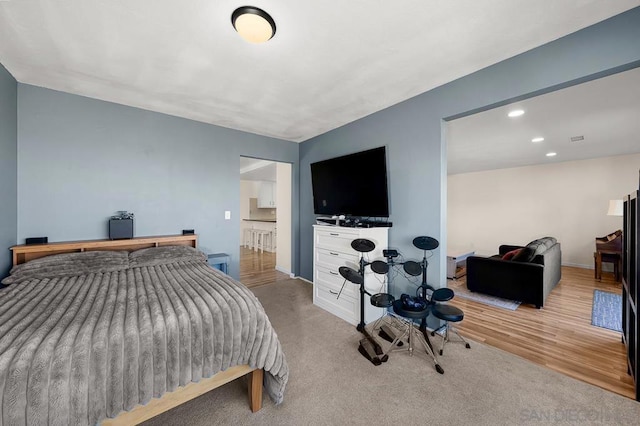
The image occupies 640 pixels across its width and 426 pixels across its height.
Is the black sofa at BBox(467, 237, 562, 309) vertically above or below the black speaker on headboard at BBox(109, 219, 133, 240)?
below

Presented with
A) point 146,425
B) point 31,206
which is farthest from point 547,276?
point 31,206

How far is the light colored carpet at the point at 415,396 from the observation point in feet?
4.96

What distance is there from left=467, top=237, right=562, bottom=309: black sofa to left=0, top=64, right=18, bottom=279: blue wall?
5605 mm

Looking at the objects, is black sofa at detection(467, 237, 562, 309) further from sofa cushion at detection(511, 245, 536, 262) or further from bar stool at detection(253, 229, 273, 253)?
bar stool at detection(253, 229, 273, 253)

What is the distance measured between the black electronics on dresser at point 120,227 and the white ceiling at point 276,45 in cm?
143

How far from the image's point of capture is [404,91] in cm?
263

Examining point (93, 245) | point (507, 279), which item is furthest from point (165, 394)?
point (507, 279)

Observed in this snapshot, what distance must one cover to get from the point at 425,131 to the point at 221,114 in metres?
2.62

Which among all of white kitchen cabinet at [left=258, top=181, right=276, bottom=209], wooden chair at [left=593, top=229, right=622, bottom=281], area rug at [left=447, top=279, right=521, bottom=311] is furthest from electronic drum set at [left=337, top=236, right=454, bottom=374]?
white kitchen cabinet at [left=258, top=181, right=276, bottom=209]

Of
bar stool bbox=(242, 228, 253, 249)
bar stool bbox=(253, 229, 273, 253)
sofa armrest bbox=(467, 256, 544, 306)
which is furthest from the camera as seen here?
bar stool bbox=(242, 228, 253, 249)

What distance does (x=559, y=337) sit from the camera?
8.05 feet

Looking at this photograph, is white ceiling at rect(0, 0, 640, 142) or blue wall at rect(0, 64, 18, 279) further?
blue wall at rect(0, 64, 18, 279)

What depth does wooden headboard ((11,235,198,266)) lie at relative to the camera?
2392mm

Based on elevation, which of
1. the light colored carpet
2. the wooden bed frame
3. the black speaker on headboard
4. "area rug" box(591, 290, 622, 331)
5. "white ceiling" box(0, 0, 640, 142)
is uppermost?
"white ceiling" box(0, 0, 640, 142)
